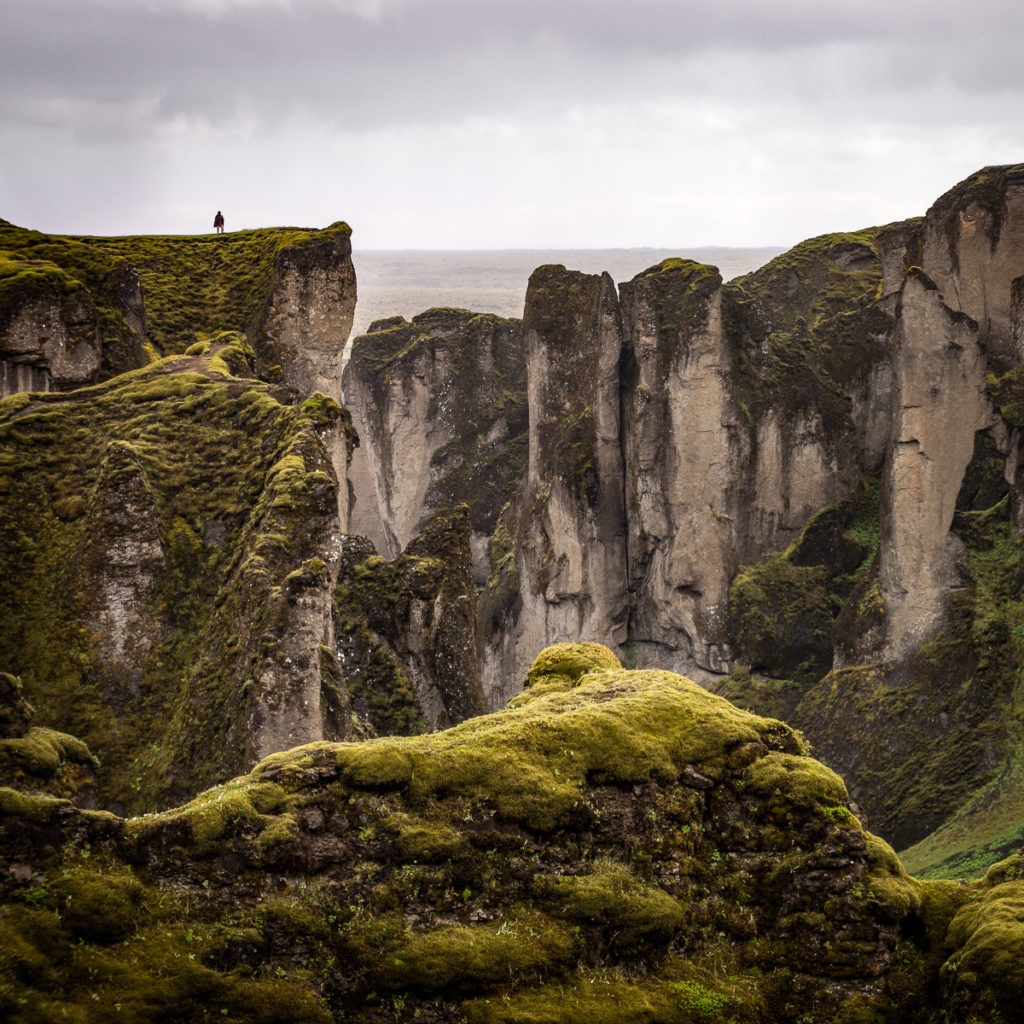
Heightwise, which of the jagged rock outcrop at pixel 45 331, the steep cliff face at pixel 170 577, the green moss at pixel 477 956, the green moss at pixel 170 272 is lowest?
the green moss at pixel 477 956

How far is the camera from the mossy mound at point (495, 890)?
12.8 metres

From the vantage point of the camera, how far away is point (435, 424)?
85562 mm

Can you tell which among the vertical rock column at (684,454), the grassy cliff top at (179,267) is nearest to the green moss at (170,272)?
the grassy cliff top at (179,267)

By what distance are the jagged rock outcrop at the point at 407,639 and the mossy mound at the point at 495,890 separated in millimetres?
12879

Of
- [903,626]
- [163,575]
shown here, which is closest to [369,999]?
[163,575]

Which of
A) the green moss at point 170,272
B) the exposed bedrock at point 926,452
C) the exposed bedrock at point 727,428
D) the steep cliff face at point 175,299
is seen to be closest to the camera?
the steep cliff face at point 175,299

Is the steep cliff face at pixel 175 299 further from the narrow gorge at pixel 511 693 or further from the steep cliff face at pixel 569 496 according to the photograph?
the steep cliff face at pixel 569 496

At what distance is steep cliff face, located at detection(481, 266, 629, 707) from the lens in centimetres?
6831

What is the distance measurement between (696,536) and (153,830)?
5280cm

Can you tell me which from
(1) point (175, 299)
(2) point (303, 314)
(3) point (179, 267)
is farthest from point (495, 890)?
(3) point (179, 267)

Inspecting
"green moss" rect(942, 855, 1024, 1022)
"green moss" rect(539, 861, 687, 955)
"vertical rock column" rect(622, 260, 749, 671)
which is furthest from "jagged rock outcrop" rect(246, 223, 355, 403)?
"green moss" rect(942, 855, 1024, 1022)

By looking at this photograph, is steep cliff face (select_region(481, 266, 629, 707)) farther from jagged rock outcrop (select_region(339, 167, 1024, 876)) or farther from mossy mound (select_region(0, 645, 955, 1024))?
mossy mound (select_region(0, 645, 955, 1024))

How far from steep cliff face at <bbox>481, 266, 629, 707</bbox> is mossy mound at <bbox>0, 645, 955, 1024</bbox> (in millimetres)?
50896

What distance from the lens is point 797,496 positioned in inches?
2507
